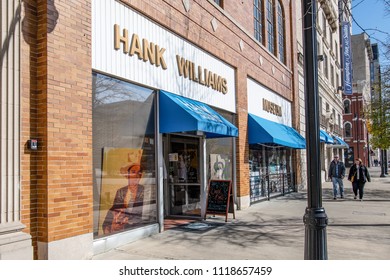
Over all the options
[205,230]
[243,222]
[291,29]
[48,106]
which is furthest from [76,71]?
[291,29]

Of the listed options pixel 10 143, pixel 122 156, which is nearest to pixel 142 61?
pixel 122 156

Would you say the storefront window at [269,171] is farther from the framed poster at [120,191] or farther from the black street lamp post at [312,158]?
the black street lamp post at [312,158]

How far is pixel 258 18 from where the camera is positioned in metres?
15.2

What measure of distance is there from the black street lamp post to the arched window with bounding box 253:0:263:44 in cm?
1006

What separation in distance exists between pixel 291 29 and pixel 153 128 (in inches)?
522

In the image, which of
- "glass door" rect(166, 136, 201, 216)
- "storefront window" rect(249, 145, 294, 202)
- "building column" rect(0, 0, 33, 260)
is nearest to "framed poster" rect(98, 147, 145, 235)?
"building column" rect(0, 0, 33, 260)

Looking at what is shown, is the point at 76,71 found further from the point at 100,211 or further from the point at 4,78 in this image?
the point at 100,211

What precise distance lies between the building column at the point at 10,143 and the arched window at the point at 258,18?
36.9 feet

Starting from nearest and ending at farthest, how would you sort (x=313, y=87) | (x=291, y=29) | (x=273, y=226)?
(x=313, y=87)
(x=273, y=226)
(x=291, y=29)

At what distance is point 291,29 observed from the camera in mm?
18719

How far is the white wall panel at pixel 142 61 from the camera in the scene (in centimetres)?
669

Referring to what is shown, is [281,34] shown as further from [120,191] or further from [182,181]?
[120,191]

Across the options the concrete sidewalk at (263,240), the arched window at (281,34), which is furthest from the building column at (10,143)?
the arched window at (281,34)

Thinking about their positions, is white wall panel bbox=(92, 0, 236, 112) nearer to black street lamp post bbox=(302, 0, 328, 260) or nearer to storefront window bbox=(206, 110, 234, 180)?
storefront window bbox=(206, 110, 234, 180)
